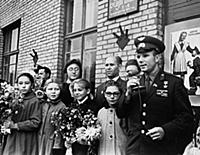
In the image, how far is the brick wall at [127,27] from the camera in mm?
4230

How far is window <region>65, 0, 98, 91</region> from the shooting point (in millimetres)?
5739

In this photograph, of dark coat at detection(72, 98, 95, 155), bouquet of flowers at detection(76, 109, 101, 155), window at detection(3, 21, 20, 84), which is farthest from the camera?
window at detection(3, 21, 20, 84)

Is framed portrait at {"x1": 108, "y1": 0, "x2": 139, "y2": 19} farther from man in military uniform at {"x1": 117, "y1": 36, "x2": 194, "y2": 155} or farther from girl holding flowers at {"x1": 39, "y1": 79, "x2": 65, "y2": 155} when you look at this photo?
man in military uniform at {"x1": 117, "y1": 36, "x2": 194, "y2": 155}

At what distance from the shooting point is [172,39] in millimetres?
4047

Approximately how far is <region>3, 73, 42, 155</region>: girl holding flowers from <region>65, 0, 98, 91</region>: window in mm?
1525

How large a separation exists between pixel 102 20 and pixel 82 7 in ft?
4.11

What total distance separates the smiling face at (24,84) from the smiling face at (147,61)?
1952 mm

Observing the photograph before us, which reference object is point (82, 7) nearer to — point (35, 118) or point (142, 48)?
point (35, 118)

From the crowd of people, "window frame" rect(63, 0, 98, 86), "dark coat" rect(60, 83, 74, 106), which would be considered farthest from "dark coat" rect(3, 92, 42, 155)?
"window frame" rect(63, 0, 98, 86)

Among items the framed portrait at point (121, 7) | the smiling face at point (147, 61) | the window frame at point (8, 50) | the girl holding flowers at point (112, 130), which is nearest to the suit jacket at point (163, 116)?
the smiling face at point (147, 61)

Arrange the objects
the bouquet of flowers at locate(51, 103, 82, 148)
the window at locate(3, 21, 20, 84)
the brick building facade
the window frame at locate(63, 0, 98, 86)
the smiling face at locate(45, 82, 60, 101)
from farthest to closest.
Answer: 1. the window at locate(3, 21, 20, 84)
2. the window frame at locate(63, 0, 98, 86)
3. the brick building facade
4. the smiling face at locate(45, 82, 60, 101)
5. the bouquet of flowers at locate(51, 103, 82, 148)

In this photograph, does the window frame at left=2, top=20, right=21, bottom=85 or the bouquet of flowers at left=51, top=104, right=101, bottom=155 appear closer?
the bouquet of flowers at left=51, top=104, right=101, bottom=155

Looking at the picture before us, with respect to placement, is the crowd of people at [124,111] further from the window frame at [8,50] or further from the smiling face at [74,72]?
the window frame at [8,50]

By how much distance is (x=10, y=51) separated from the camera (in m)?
9.48
